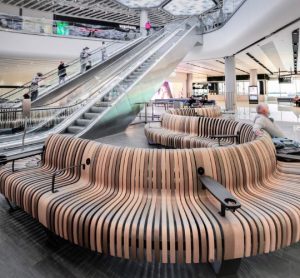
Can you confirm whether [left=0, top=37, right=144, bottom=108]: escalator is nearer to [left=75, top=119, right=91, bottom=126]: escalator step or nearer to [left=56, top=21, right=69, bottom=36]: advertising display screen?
[left=75, top=119, right=91, bottom=126]: escalator step

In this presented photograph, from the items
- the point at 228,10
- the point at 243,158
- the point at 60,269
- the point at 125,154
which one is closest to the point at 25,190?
the point at 60,269

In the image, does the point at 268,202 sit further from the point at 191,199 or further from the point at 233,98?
the point at 233,98

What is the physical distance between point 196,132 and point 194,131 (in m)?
0.07

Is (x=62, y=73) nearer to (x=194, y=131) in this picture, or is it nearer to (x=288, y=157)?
(x=194, y=131)

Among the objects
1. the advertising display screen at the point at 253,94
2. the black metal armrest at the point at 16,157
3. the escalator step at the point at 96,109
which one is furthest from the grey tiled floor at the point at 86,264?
the advertising display screen at the point at 253,94

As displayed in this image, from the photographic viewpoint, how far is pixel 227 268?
6.57 feet

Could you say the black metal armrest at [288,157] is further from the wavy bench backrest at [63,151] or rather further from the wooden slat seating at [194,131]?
the wavy bench backrest at [63,151]

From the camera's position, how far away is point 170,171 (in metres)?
2.39

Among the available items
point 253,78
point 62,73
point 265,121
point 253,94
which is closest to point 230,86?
point 253,94

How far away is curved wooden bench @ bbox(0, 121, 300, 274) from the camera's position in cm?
178

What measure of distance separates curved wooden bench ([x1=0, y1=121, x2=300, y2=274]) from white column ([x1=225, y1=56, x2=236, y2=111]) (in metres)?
14.4

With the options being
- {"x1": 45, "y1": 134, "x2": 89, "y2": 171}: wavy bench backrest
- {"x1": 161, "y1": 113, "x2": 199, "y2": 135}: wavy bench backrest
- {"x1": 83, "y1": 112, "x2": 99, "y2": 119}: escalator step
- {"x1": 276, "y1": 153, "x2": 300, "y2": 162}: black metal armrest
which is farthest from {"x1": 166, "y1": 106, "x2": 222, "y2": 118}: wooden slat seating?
{"x1": 45, "y1": 134, "x2": 89, "y2": 171}: wavy bench backrest

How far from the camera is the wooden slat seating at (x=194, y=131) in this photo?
4953 mm

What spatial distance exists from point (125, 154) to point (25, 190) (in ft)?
3.55
